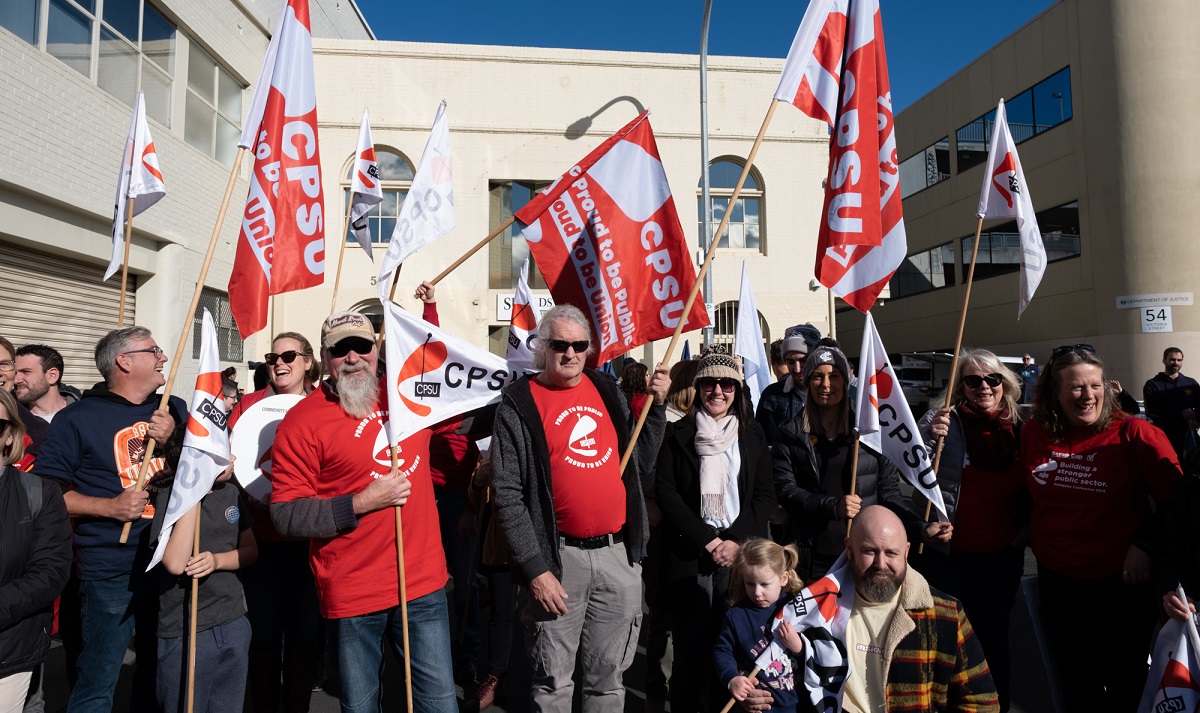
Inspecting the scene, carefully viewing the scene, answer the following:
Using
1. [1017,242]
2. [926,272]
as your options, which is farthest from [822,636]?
[926,272]

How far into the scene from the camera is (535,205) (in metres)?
4.17

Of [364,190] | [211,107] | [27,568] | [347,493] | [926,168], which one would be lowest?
[27,568]

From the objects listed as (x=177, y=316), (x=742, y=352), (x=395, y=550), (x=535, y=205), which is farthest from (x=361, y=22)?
(x=395, y=550)

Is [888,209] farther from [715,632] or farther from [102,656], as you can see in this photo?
[102,656]

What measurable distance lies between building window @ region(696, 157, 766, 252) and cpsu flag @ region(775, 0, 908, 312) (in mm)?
13357

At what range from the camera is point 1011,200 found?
486 centimetres

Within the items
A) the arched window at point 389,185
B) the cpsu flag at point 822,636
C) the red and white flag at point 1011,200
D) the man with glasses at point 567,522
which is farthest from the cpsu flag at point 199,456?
the arched window at point 389,185

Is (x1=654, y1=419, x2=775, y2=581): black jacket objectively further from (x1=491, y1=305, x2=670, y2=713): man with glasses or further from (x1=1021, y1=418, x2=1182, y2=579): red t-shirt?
(x1=1021, y1=418, x2=1182, y2=579): red t-shirt

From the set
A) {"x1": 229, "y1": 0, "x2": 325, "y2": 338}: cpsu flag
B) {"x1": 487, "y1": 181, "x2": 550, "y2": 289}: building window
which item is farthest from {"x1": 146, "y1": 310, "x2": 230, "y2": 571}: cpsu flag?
{"x1": 487, "y1": 181, "x2": 550, "y2": 289}: building window

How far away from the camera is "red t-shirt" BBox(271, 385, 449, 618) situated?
2936mm

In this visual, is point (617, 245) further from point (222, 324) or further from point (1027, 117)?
point (1027, 117)

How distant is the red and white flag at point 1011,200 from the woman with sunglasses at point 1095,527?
4.87ft

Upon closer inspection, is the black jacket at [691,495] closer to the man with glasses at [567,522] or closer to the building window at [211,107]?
the man with glasses at [567,522]

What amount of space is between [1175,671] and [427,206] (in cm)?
501
